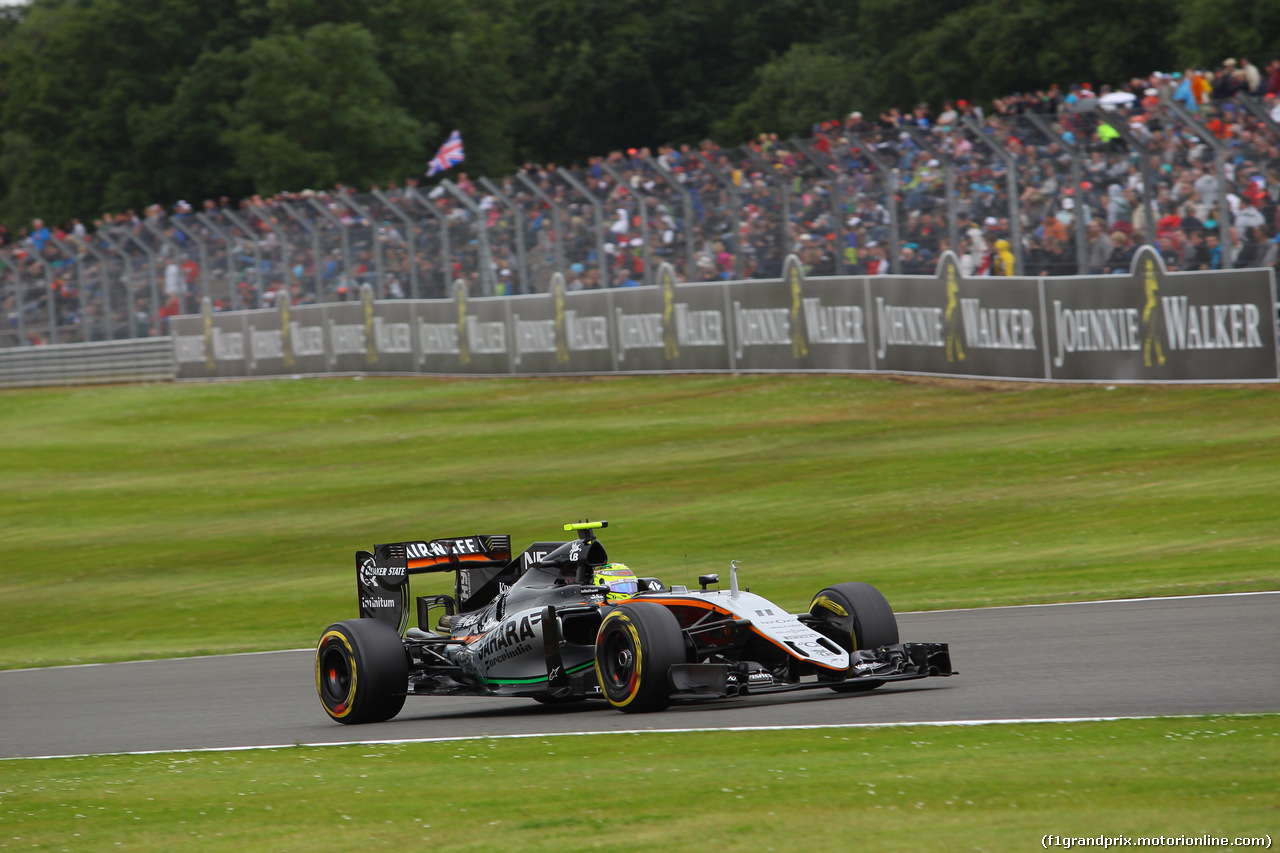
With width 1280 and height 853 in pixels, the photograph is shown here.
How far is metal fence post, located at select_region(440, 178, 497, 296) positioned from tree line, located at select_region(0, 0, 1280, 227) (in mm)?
25766

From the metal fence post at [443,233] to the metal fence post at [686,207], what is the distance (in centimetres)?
599

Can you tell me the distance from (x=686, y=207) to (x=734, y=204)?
3.85 feet

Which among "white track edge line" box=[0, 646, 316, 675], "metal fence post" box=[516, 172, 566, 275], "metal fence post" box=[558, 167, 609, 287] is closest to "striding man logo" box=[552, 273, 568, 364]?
"metal fence post" box=[516, 172, 566, 275]

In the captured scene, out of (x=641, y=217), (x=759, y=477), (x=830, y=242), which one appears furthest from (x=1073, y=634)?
(x=641, y=217)

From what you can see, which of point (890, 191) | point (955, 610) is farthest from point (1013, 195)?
point (955, 610)

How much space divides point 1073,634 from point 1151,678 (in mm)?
2080

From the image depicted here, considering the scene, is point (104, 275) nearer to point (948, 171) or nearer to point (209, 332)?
point (209, 332)

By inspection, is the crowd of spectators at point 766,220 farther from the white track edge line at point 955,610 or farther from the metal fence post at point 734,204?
the white track edge line at point 955,610

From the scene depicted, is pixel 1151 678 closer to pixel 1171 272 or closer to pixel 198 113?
pixel 1171 272

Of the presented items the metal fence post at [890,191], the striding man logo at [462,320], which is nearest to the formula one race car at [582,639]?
the metal fence post at [890,191]

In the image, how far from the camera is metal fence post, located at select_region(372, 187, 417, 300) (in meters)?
36.2

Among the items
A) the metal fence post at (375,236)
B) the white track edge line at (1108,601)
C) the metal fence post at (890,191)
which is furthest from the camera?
the metal fence post at (375,236)

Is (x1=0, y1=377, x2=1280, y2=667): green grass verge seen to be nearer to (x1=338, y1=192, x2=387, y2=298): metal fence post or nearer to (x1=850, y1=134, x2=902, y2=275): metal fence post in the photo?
(x1=850, y1=134, x2=902, y2=275): metal fence post

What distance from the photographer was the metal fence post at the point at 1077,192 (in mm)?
23109
